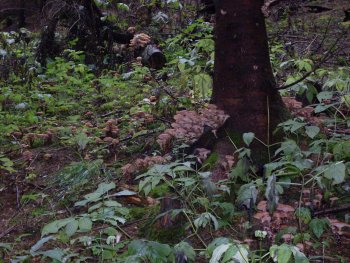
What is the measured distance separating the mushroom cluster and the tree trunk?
0.40ft

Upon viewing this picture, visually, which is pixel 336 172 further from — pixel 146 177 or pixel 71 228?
pixel 71 228

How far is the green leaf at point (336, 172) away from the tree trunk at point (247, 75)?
2.76 feet

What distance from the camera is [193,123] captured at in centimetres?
292

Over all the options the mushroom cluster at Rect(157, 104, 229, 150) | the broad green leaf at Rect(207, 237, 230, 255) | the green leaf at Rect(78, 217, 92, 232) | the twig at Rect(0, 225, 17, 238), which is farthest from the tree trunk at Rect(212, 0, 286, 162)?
the twig at Rect(0, 225, 17, 238)

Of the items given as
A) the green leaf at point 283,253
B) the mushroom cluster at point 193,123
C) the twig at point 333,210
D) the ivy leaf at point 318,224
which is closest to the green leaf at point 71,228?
the green leaf at point 283,253

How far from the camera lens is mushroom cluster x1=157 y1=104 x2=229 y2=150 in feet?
9.41

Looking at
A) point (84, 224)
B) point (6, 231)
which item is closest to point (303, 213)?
point (84, 224)

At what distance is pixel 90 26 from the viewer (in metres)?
7.39

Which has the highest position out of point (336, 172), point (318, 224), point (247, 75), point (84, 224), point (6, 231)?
point (247, 75)

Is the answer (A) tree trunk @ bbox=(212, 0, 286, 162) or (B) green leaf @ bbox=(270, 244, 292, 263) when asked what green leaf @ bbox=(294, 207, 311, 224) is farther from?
(A) tree trunk @ bbox=(212, 0, 286, 162)

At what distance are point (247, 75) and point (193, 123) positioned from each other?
517 mm

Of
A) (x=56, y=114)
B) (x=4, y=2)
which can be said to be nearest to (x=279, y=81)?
(x=56, y=114)

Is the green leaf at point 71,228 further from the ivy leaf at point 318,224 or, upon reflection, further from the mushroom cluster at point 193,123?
the ivy leaf at point 318,224

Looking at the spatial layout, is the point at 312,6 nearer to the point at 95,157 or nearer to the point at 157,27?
the point at 157,27
